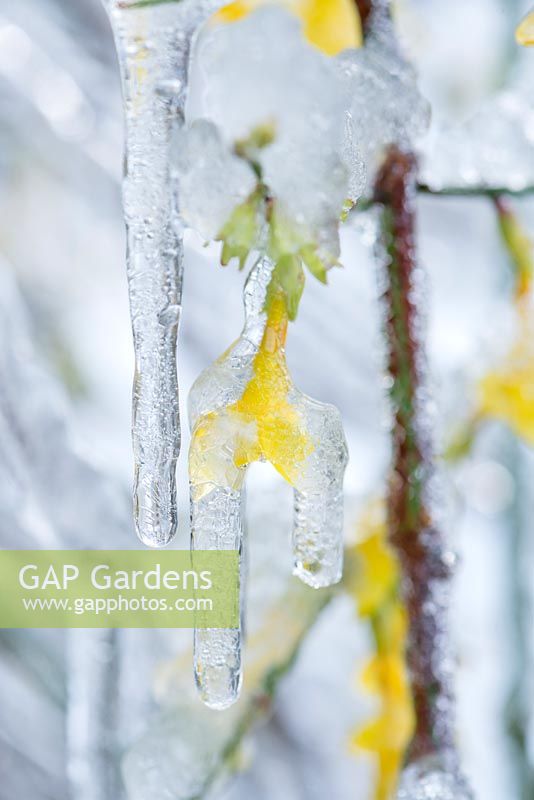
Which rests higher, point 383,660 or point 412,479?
point 412,479

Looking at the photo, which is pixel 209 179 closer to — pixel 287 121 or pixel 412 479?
pixel 287 121

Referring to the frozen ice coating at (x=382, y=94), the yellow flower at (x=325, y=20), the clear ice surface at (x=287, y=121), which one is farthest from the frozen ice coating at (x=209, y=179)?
the yellow flower at (x=325, y=20)

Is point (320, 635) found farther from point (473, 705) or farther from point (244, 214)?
point (244, 214)

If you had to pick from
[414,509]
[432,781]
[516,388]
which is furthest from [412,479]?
[516,388]

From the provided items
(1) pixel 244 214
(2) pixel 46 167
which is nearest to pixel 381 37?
(1) pixel 244 214

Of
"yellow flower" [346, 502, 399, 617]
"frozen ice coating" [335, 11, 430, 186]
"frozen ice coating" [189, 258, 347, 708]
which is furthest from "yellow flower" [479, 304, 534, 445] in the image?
"frozen ice coating" [189, 258, 347, 708]

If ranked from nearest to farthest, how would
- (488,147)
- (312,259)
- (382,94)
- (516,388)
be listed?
(312,259)
(382,94)
(488,147)
(516,388)

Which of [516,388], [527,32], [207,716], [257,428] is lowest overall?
[207,716]

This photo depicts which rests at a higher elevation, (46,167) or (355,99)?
(355,99)
